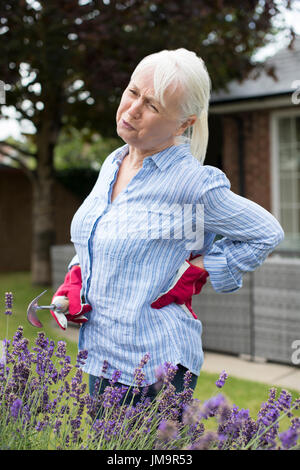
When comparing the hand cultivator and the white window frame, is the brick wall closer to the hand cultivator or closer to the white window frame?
the white window frame

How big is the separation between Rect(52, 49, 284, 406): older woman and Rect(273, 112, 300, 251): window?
844 cm

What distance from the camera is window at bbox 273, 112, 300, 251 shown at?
10000mm

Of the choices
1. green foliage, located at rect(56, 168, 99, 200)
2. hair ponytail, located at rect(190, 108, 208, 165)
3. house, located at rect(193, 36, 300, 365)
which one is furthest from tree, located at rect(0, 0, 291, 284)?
hair ponytail, located at rect(190, 108, 208, 165)

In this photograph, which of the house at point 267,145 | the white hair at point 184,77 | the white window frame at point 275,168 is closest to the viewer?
the white hair at point 184,77

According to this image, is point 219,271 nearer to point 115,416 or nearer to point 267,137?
point 115,416

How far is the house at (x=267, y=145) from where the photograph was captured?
9.95m

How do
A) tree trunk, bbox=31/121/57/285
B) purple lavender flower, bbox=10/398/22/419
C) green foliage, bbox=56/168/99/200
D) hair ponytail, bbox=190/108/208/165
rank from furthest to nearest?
green foliage, bbox=56/168/99/200
tree trunk, bbox=31/121/57/285
hair ponytail, bbox=190/108/208/165
purple lavender flower, bbox=10/398/22/419

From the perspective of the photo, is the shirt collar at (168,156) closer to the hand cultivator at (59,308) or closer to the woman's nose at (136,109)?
the woman's nose at (136,109)

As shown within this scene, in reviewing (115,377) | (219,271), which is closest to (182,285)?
(219,271)

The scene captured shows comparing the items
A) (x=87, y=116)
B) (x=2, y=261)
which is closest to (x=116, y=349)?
(x=87, y=116)

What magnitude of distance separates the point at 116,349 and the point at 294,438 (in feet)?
2.00

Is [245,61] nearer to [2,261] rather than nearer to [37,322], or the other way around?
[2,261]

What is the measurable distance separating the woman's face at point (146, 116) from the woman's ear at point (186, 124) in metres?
0.02

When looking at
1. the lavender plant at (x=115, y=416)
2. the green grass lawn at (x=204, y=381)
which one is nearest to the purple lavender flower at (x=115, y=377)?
the lavender plant at (x=115, y=416)
